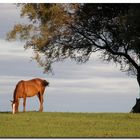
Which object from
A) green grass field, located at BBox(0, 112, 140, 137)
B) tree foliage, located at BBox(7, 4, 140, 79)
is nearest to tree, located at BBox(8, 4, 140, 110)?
tree foliage, located at BBox(7, 4, 140, 79)

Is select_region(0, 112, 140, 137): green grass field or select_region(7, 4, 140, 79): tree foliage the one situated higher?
select_region(7, 4, 140, 79): tree foliage

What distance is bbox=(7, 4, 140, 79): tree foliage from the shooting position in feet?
103

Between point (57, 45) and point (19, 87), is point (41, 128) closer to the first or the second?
point (19, 87)

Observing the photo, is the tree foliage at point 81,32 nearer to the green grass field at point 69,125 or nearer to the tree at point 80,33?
the tree at point 80,33

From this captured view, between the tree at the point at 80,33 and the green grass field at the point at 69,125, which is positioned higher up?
the tree at the point at 80,33

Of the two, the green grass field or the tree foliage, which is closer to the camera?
the green grass field

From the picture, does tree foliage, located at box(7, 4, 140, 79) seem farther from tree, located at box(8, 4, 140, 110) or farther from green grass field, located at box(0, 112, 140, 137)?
green grass field, located at box(0, 112, 140, 137)

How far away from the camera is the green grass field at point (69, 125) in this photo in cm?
1911

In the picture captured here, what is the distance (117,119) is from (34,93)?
825cm

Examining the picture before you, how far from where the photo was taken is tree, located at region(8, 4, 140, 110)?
103 ft

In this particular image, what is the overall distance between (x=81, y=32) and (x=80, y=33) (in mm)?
148

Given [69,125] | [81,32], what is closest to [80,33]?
[81,32]

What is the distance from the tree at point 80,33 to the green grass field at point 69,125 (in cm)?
577

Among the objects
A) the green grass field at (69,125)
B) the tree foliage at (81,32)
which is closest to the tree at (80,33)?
the tree foliage at (81,32)
